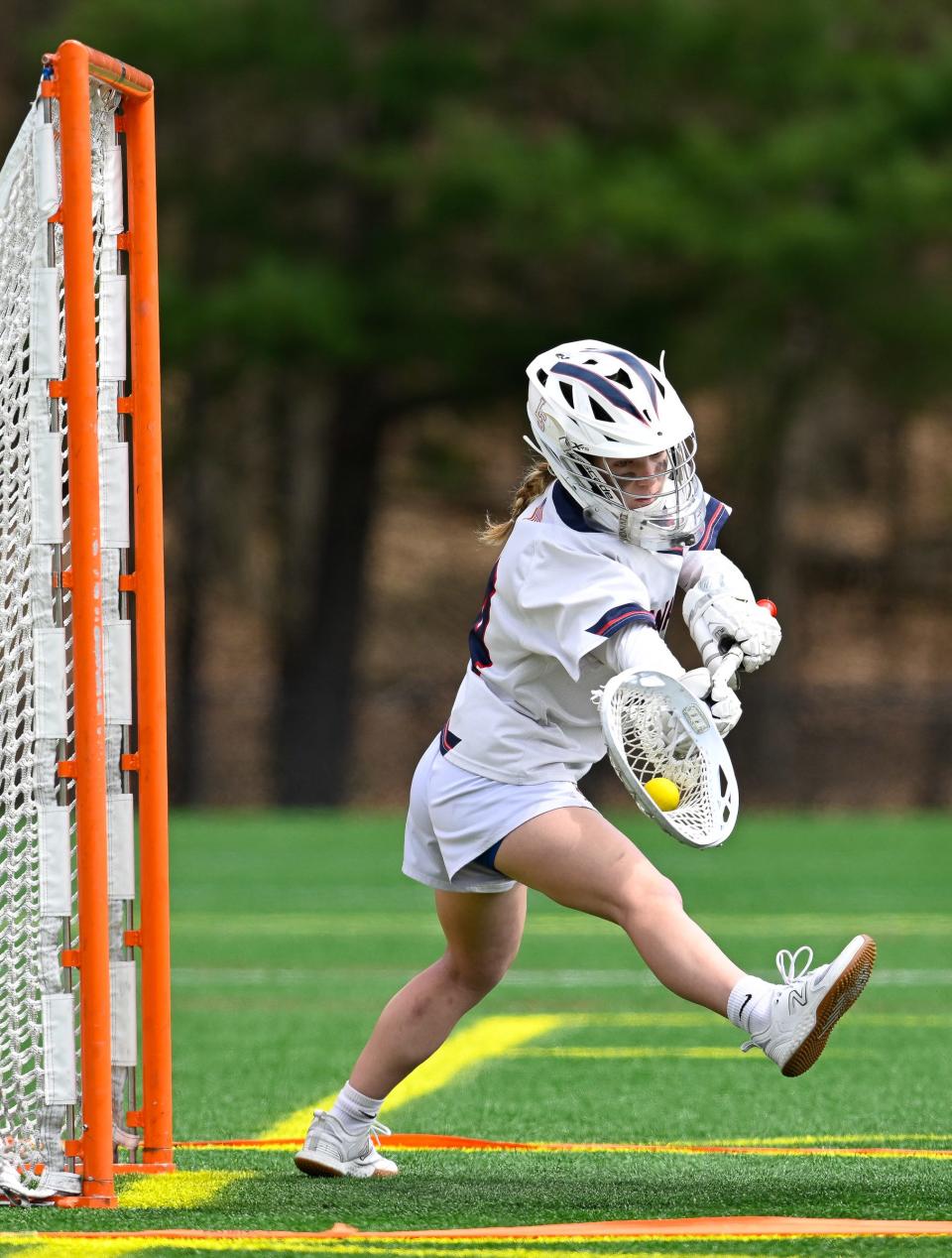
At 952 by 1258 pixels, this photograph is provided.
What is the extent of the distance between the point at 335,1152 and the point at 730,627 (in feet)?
5.07

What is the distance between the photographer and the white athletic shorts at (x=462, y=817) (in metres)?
4.53

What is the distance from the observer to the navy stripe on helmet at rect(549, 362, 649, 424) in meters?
4.54

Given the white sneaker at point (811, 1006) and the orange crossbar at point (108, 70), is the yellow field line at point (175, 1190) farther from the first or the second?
the orange crossbar at point (108, 70)

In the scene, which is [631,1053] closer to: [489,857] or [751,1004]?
[489,857]

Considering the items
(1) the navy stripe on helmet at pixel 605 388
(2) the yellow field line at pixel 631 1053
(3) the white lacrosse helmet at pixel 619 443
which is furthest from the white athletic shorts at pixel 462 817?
(2) the yellow field line at pixel 631 1053

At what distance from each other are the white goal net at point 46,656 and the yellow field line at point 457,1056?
4.11 ft

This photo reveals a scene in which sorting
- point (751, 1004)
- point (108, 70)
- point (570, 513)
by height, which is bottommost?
point (751, 1004)

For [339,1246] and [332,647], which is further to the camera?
[332,647]

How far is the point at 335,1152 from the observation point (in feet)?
16.2

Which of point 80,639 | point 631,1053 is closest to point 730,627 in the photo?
point 80,639

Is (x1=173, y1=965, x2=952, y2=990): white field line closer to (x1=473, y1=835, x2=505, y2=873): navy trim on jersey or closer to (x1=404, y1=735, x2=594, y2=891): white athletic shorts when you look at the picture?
(x1=404, y1=735, x2=594, y2=891): white athletic shorts

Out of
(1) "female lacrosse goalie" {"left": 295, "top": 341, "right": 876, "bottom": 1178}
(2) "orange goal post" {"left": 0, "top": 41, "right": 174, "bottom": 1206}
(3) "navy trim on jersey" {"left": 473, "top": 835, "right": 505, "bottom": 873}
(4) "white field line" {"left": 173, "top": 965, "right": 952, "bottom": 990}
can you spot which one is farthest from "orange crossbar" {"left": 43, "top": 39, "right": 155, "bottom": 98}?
(4) "white field line" {"left": 173, "top": 965, "right": 952, "bottom": 990}

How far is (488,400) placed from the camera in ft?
75.4

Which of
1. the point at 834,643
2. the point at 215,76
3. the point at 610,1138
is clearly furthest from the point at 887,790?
the point at 610,1138
